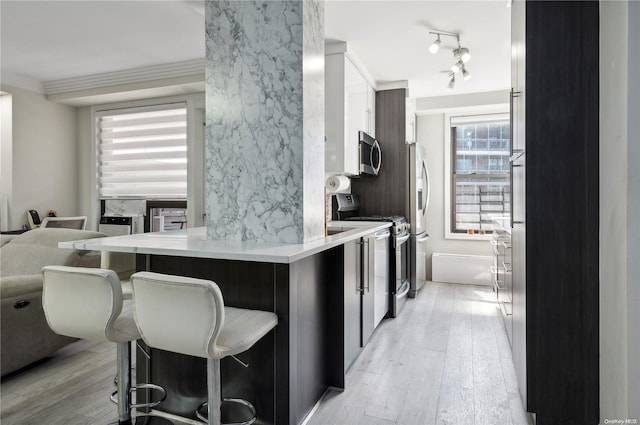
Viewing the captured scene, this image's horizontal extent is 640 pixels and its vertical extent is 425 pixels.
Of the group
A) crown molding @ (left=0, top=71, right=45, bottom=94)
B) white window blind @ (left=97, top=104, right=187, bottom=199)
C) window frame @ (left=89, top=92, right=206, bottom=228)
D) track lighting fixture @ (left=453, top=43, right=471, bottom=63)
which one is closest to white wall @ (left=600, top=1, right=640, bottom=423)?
track lighting fixture @ (left=453, top=43, right=471, bottom=63)

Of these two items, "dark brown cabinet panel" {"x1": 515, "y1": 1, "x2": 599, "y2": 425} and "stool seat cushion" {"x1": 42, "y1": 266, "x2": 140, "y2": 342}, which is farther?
"dark brown cabinet panel" {"x1": 515, "y1": 1, "x2": 599, "y2": 425}

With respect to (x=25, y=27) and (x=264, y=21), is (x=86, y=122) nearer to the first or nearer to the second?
(x=25, y=27)

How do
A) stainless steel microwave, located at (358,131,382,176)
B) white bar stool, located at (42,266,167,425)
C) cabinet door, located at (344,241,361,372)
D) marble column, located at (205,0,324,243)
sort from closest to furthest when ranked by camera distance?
white bar stool, located at (42,266,167,425) < marble column, located at (205,0,324,243) < cabinet door, located at (344,241,361,372) < stainless steel microwave, located at (358,131,382,176)

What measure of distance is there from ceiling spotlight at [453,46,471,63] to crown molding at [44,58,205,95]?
2587 mm

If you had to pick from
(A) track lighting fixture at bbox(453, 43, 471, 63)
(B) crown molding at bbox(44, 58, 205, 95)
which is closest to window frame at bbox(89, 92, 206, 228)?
(B) crown molding at bbox(44, 58, 205, 95)

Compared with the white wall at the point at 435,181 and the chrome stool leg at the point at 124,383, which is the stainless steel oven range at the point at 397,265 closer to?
the white wall at the point at 435,181

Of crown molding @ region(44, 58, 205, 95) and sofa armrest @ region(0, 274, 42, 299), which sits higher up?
crown molding @ region(44, 58, 205, 95)

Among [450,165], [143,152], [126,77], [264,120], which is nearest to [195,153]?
[143,152]

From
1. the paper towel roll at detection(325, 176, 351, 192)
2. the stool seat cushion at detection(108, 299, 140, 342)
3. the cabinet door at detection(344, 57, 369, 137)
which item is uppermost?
the cabinet door at detection(344, 57, 369, 137)

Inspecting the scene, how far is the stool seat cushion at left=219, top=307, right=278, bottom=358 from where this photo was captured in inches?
55.7

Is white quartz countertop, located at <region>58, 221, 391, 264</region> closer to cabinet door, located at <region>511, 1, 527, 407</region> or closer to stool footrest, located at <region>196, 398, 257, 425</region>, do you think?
stool footrest, located at <region>196, 398, 257, 425</region>

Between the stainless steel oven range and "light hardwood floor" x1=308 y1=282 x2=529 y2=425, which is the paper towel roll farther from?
"light hardwood floor" x1=308 y1=282 x2=529 y2=425

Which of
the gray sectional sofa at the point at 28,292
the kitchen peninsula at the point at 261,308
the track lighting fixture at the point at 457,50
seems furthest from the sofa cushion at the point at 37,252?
the track lighting fixture at the point at 457,50

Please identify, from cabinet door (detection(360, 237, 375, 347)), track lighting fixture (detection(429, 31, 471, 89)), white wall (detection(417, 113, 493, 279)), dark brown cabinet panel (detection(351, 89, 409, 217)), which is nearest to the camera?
cabinet door (detection(360, 237, 375, 347))
